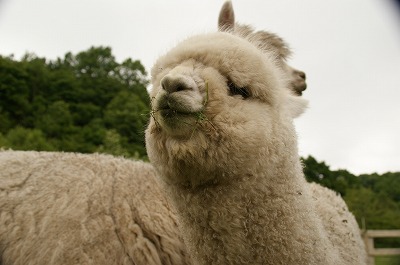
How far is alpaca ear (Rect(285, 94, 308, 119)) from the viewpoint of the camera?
9.61 ft

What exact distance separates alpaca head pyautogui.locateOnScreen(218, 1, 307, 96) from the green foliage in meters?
13.9

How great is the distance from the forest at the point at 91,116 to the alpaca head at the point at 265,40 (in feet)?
27.8

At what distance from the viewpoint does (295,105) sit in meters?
3.04

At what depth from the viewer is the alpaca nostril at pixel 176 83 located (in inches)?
86.4

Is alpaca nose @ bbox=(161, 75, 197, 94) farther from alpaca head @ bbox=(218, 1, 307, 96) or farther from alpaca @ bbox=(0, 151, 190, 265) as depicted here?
alpaca @ bbox=(0, 151, 190, 265)

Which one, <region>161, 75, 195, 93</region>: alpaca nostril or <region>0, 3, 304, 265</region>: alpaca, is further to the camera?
<region>0, 3, 304, 265</region>: alpaca

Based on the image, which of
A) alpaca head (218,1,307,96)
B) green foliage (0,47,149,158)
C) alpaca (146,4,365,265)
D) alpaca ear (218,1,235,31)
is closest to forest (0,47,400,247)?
green foliage (0,47,149,158)

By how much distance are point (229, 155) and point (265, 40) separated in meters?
1.71

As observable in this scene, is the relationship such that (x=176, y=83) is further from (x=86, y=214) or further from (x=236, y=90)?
(x=86, y=214)

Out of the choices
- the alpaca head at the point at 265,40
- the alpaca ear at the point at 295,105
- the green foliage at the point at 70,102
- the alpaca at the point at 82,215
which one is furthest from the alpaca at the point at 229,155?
the green foliage at the point at 70,102

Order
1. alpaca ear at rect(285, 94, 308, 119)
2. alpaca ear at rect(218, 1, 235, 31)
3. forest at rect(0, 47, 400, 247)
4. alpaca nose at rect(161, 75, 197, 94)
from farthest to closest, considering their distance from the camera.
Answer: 1. forest at rect(0, 47, 400, 247)
2. alpaca ear at rect(218, 1, 235, 31)
3. alpaca ear at rect(285, 94, 308, 119)
4. alpaca nose at rect(161, 75, 197, 94)

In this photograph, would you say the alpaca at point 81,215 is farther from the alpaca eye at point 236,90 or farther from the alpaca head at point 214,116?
the alpaca eye at point 236,90

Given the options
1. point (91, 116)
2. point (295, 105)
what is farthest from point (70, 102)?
point (295, 105)

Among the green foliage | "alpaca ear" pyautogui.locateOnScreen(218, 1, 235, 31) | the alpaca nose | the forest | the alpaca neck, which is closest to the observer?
the alpaca nose
